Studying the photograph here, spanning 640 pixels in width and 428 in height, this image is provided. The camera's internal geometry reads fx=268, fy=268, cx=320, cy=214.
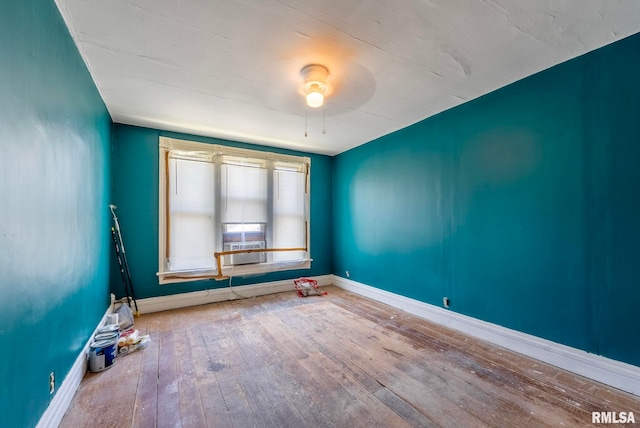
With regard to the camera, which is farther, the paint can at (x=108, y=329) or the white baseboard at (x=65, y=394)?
the paint can at (x=108, y=329)

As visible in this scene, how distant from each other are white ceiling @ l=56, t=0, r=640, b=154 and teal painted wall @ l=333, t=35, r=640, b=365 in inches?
11.3

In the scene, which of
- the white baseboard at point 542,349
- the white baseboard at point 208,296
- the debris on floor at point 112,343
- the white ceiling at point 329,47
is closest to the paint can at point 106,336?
the debris on floor at point 112,343

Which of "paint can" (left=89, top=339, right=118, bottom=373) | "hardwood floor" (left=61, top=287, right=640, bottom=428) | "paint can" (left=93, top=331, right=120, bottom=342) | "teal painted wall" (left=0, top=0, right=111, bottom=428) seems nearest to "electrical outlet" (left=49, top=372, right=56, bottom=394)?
"teal painted wall" (left=0, top=0, right=111, bottom=428)

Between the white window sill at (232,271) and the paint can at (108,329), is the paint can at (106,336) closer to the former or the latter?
the paint can at (108,329)

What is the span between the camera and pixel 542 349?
232 cm

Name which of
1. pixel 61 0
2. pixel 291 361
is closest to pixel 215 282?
pixel 291 361

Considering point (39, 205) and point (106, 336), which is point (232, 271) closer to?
point (106, 336)

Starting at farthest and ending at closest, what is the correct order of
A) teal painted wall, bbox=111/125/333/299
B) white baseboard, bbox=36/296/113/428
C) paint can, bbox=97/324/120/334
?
teal painted wall, bbox=111/125/333/299, paint can, bbox=97/324/120/334, white baseboard, bbox=36/296/113/428

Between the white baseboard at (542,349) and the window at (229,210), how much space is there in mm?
2245

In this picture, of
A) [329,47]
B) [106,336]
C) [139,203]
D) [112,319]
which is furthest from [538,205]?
[139,203]

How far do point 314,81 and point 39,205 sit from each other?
6.65 feet

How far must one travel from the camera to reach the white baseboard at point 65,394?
152 cm

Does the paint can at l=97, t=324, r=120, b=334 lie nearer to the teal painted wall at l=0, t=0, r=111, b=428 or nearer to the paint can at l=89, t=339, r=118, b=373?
the paint can at l=89, t=339, r=118, b=373

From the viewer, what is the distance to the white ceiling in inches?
65.6
